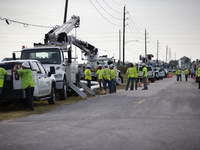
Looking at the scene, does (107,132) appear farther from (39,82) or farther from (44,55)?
(44,55)

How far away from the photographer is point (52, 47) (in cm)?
1797

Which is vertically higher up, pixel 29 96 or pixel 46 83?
pixel 46 83

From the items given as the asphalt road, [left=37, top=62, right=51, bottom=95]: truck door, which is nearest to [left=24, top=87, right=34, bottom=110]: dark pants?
[left=37, top=62, right=51, bottom=95]: truck door

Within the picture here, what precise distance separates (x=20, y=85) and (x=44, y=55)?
17.3 ft

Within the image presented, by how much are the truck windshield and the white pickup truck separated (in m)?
2.31

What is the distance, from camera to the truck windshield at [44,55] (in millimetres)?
17797

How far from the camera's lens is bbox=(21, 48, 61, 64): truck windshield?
58.4ft

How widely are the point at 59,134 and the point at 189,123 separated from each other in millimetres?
3432

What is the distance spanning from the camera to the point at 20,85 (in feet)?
42.2

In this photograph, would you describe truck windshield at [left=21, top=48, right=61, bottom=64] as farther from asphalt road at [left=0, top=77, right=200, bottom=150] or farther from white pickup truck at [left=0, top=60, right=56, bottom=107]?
asphalt road at [left=0, top=77, right=200, bottom=150]

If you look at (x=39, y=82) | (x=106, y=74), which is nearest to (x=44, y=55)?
(x=39, y=82)

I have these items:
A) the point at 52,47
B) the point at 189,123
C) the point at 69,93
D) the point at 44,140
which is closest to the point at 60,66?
the point at 52,47

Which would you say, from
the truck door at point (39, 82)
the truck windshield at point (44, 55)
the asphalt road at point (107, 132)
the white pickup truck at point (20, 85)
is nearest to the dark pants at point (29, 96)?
the white pickup truck at point (20, 85)

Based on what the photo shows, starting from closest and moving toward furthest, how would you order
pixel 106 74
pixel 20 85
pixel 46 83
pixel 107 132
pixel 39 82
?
pixel 107 132 → pixel 20 85 → pixel 39 82 → pixel 46 83 → pixel 106 74
